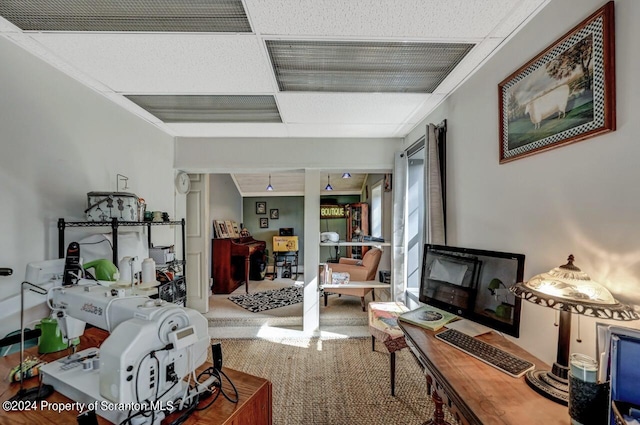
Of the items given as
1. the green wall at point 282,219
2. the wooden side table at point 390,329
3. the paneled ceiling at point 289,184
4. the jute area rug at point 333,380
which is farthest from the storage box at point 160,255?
the green wall at point 282,219

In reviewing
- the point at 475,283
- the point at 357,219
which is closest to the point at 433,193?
the point at 475,283

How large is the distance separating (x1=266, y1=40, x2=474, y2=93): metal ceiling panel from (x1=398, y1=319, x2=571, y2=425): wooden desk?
1.63 m

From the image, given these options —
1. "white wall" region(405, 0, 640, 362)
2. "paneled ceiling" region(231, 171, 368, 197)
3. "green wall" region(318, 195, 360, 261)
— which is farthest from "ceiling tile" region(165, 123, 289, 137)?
"green wall" region(318, 195, 360, 261)

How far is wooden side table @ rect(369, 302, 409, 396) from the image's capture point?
2143 mm

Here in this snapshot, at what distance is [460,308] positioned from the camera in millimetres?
1479

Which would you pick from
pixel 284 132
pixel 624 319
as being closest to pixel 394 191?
pixel 284 132

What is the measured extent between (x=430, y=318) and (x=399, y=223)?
161cm

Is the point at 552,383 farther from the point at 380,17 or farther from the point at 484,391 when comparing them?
the point at 380,17

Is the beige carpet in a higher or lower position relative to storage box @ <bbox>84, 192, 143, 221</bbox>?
lower

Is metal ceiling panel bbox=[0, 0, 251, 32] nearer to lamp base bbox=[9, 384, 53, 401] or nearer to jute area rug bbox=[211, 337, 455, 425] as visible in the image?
lamp base bbox=[9, 384, 53, 401]

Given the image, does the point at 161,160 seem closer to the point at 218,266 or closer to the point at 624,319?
the point at 218,266

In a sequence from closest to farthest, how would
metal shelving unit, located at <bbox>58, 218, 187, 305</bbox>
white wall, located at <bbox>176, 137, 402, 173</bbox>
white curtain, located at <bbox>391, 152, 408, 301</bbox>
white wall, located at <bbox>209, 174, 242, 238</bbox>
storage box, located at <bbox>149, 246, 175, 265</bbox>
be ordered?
1. metal shelving unit, located at <bbox>58, 218, 187, 305</bbox>
2. storage box, located at <bbox>149, 246, 175, 265</bbox>
3. white curtain, located at <bbox>391, 152, 408, 301</bbox>
4. white wall, located at <bbox>176, 137, 402, 173</bbox>
5. white wall, located at <bbox>209, 174, 242, 238</bbox>

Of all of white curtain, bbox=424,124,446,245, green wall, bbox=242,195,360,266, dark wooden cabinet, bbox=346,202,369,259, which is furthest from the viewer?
green wall, bbox=242,195,360,266

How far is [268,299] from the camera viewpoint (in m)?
4.38
